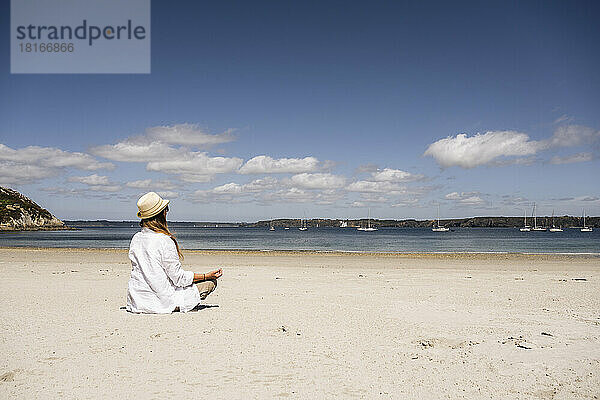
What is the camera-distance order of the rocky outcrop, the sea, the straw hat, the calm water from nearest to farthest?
the straw hat
the sea
the calm water
the rocky outcrop

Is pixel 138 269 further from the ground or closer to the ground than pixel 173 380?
further from the ground

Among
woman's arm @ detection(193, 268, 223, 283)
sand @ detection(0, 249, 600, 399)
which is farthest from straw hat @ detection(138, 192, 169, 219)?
sand @ detection(0, 249, 600, 399)

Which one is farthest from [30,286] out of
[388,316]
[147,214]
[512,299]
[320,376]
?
[512,299]

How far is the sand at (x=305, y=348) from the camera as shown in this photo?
4230 mm

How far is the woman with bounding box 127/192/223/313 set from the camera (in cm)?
662

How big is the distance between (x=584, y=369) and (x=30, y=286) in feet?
35.7

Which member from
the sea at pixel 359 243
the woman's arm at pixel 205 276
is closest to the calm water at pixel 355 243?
the sea at pixel 359 243

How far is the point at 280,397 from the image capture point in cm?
402

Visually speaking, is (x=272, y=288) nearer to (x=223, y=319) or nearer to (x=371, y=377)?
(x=223, y=319)

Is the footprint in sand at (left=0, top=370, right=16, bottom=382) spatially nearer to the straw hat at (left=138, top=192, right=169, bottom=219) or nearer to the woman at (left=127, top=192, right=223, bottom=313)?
the woman at (left=127, top=192, right=223, bottom=313)

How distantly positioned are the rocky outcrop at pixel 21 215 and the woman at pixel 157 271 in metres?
135

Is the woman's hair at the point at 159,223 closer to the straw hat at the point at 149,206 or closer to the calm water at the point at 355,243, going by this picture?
the straw hat at the point at 149,206

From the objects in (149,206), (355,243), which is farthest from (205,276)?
(355,243)

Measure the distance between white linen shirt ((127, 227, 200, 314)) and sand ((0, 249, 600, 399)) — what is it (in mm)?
226
